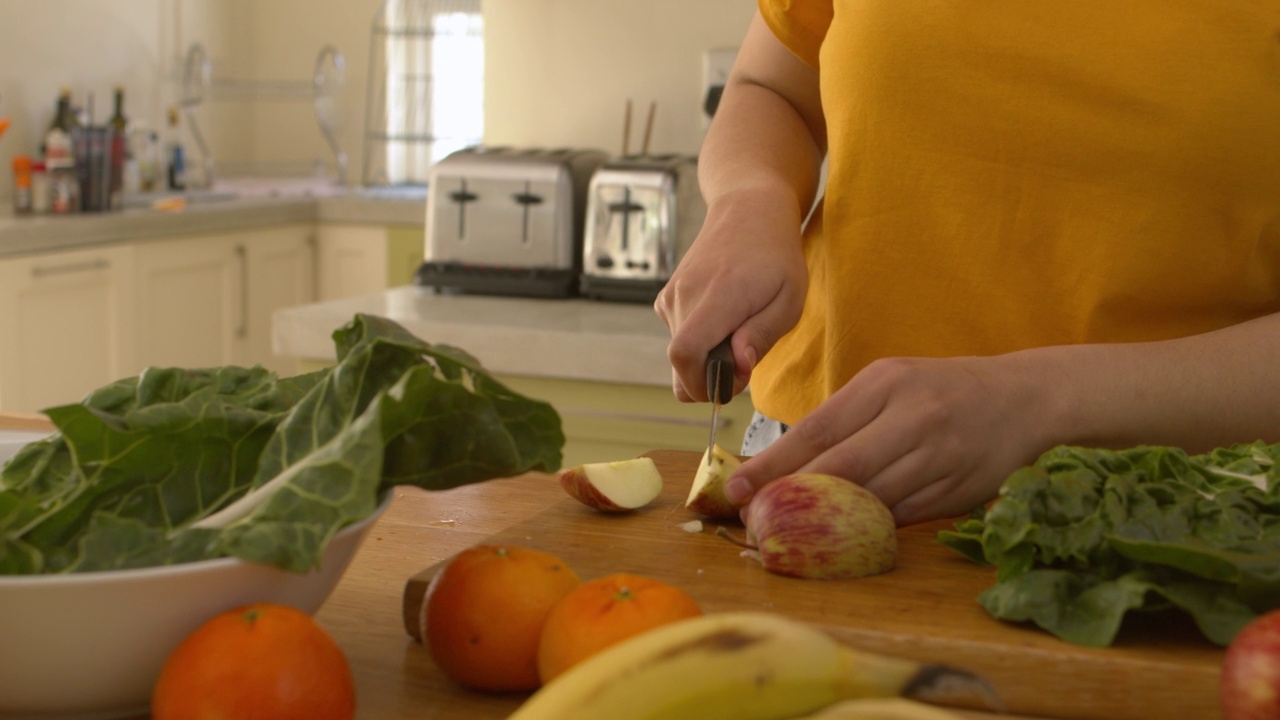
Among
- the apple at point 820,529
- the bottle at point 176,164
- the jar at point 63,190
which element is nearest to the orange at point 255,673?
the apple at point 820,529

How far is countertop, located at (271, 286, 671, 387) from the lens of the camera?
2.04 meters

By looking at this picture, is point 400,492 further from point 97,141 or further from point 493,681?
point 97,141

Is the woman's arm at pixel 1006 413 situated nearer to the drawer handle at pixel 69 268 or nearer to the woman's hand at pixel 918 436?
the woman's hand at pixel 918 436

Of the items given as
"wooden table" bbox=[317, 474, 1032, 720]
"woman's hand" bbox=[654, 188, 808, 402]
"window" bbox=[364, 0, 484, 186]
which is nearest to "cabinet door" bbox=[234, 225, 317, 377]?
"window" bbox=[364, 0, 484, 186]

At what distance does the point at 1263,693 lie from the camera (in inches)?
20.3

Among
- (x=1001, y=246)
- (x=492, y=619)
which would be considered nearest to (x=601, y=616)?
(x=492, y=619)

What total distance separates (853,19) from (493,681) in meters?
0.66

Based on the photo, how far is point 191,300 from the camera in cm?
336

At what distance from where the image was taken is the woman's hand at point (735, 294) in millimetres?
904

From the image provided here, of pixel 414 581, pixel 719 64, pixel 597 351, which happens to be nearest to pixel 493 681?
pixel 414 581

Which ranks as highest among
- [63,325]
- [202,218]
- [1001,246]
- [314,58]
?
[314,58]

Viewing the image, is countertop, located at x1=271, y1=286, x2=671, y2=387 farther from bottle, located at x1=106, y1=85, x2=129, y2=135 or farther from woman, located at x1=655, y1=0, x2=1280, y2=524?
bottle, located at x1=106, y1=85, x2=129, y2=135

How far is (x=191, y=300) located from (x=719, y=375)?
277 centimetres

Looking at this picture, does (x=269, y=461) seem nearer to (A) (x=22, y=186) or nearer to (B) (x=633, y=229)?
(B) (x=633, y=229)
